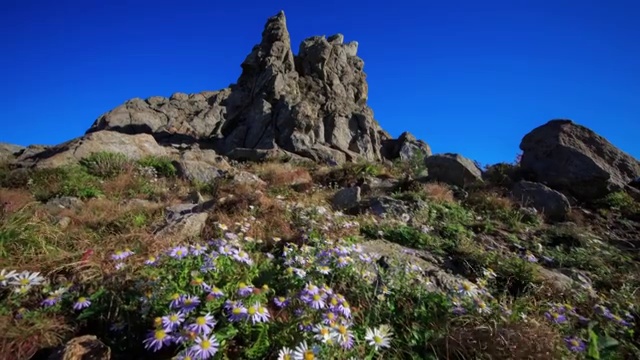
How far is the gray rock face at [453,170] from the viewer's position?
1152cm

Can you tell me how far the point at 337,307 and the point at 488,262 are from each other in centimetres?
360

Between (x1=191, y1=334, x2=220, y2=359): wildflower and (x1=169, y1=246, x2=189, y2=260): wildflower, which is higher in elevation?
(x1=169, y1=246, x2=189, y2=260): wildflower

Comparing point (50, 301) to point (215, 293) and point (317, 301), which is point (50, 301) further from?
point (317, 301)

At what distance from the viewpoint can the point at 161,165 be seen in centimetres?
1188

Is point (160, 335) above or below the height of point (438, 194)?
below

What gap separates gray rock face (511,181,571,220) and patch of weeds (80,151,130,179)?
12054 mm

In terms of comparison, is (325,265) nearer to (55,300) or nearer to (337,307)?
(337,307)

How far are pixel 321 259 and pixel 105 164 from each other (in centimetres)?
1076

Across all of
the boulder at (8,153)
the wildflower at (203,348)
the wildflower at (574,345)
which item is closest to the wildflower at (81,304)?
the wildflower at (203,348)

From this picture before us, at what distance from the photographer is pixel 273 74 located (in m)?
35.0

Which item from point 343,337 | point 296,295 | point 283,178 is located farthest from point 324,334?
point 283,178

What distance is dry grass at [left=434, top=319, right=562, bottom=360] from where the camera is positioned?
85.4 inches

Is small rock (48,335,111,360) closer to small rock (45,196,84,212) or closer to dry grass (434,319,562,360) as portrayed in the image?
dry grass (434,319,562,360)

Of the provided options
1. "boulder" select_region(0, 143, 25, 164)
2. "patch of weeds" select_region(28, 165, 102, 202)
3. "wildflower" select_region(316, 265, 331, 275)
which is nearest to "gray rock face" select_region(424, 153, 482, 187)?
"wildflower" select_region(316, 265, 331, 275)
